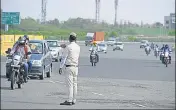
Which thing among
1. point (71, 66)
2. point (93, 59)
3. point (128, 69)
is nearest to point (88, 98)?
point (71, 66)

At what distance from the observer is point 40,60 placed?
21.9 metres

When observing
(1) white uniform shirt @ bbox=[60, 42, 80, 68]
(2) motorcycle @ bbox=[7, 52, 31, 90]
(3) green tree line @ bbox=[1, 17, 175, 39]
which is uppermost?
(3) green tree line @ bbox=[1, 17, 175, 39]

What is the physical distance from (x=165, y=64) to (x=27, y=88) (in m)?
23.7

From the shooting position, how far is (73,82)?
514 inches

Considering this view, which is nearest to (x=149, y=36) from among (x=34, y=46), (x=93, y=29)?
(x=93, y=29)

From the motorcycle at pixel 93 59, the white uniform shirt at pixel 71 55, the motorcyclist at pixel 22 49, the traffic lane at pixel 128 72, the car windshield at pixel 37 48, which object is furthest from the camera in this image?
the motorcycle at pixel 93 59

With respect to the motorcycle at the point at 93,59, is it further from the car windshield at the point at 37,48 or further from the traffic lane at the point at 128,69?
the car windshield at the point at 37,48

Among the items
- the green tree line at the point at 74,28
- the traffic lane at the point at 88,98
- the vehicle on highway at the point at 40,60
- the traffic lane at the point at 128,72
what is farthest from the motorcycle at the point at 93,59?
the green tree line at the point at 74,28

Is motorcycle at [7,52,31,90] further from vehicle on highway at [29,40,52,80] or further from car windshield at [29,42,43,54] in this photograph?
car windshield at [29,42,43,54]

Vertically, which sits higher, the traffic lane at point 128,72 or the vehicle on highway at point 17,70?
the vehicle on highway at point 17,70

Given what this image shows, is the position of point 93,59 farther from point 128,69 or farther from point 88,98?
point 88,98

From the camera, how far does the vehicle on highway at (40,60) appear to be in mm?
21703

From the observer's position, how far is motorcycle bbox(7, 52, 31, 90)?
55.6ft

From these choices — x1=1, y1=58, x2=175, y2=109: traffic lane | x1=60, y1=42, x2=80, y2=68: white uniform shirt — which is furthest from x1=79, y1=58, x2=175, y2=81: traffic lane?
x1=60, y1=42, x2=80, y2=68: white uniform shirt
